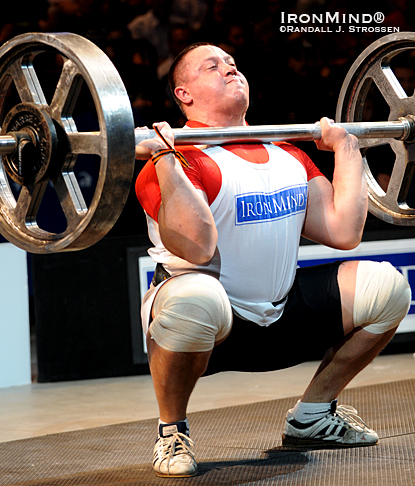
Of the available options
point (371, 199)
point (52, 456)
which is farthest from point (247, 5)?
point (52, 456)

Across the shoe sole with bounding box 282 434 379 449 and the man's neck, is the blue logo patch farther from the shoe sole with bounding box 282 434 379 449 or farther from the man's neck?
the shoe sole with bounding box 282 434 379 449

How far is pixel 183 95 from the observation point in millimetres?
2172

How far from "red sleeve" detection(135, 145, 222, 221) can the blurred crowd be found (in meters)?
2.02

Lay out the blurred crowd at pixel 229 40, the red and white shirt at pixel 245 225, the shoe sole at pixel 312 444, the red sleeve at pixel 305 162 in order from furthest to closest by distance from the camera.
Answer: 1. the blurred crowd at pixel 229 40
2. the red sleeve at pixel 305 162
3. the shoe sole at pixel 312 444
4. the red and white shirt at pixel 245 225

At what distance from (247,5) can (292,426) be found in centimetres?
Result: 272

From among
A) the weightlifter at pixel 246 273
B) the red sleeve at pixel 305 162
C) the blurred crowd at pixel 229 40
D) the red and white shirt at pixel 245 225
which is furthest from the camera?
the blurred crowd at pixel 229 40

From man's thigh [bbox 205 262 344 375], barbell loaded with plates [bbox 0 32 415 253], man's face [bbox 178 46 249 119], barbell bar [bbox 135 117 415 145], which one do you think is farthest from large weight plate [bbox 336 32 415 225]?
man's face [bbox 178 46 249 119]

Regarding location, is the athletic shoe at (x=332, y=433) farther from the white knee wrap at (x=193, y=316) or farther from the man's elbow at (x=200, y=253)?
the man's elbow at (x=200, y=253)

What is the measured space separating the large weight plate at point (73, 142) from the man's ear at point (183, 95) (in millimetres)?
366

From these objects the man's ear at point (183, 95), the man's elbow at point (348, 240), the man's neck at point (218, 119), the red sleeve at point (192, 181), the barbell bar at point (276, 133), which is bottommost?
the man's elbow at point (348, 240)

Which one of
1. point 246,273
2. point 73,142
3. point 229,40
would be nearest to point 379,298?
point 246,273

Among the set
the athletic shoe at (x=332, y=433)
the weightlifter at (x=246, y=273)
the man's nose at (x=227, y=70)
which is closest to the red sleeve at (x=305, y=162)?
the weightlifter at (x=246, y=273)

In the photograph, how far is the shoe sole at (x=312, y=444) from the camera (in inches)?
81.8

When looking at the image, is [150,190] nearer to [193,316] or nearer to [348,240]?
[193,316]
